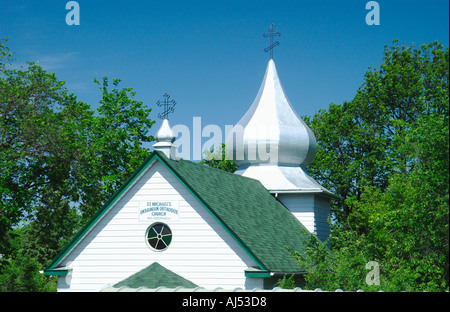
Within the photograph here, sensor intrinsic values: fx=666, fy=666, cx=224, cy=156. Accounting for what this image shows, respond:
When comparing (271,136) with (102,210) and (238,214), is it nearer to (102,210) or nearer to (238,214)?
(238,214)

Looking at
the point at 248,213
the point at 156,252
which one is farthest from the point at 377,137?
the point at 156,252

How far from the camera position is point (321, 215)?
116ft

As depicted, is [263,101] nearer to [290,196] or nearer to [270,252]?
[290,196]

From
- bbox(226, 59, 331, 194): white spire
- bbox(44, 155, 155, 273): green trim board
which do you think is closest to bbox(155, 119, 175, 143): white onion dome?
bbox(44, 155, 155, 273): green trim board

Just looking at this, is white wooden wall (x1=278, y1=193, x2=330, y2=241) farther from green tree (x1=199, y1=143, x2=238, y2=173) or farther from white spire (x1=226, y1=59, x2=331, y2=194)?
green tree (x1=199, y1=143, x2=238, y2=173)

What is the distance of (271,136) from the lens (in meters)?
35.9

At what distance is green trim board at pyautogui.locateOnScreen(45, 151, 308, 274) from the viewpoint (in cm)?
2341

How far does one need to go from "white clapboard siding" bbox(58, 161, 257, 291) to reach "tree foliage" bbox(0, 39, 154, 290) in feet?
36.8

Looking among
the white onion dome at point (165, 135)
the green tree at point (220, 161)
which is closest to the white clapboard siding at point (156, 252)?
the white onion dome at point (165, 135)

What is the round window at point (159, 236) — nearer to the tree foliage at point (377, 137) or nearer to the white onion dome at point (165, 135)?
the white onion dome at point (165, 135)

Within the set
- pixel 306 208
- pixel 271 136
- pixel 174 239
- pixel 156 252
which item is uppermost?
pixel 271 136

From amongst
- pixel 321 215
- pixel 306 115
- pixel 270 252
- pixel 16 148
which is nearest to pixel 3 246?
pixel 16 148

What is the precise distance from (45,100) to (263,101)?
12501 mm

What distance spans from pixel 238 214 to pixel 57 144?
14.7 m
